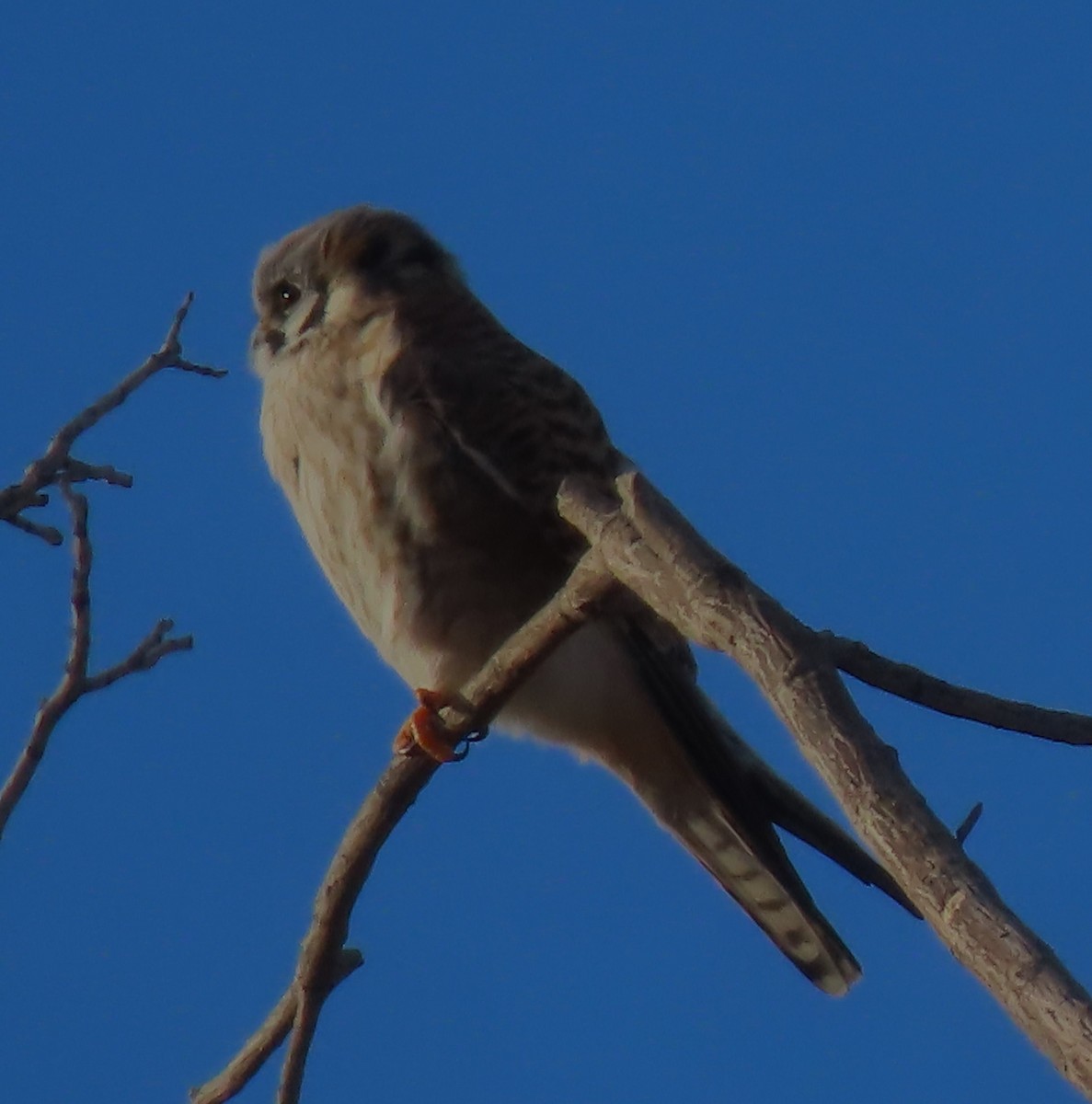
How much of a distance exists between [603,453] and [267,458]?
0.67 metres

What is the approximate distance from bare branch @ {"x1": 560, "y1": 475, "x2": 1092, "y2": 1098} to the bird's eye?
6.31 ft

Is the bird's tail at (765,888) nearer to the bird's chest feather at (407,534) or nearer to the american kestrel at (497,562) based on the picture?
the american kestrel at (497,562)

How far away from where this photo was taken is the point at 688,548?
2.22 meters

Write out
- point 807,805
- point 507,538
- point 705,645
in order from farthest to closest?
point 507,538 → point 807,805 → point 705,645

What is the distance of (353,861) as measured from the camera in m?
3.01

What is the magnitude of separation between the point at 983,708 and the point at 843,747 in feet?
1.95

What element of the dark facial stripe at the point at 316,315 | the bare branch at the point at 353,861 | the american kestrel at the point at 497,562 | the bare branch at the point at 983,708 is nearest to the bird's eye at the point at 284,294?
the dark facial stripe at the point at 316,315

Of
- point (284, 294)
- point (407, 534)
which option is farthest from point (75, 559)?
point (284, 294)

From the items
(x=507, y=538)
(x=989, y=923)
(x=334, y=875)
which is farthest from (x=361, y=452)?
(x=989, y=923)

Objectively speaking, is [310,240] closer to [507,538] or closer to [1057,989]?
[507,538]

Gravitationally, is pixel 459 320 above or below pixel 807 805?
above

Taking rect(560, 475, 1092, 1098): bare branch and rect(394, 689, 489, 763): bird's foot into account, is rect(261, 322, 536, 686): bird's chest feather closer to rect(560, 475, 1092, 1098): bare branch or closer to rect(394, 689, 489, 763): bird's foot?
rect(394, 689, 489, 763): bird's foot

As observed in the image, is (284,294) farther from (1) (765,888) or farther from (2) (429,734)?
(1) (765,888)

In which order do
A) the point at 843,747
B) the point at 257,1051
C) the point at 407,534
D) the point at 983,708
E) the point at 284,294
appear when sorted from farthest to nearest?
1. the point at 284,294
2. the point at 407,534
3. the point at 257,1051
4. the point at 983,708
5. the point at 843,747
